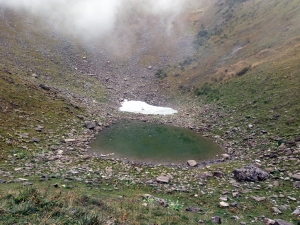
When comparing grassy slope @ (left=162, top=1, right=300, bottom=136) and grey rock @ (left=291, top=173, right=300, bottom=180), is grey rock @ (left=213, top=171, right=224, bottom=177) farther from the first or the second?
grassy slope @ (left=162, top=1, right=300, bottom=136)

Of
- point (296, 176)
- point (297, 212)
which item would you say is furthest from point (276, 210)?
point (296, 176)

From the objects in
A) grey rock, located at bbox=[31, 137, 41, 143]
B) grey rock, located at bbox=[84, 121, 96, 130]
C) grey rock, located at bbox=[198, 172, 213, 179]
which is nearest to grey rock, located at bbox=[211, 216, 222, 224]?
grey rock, located at bbox=[198, 172, 213, 179]

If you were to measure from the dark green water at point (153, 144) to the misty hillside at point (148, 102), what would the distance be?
1554 mm

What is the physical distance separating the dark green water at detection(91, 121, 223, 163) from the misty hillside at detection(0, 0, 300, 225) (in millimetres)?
1554

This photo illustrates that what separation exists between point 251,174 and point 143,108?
2924cm

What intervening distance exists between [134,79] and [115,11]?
42.0 meters

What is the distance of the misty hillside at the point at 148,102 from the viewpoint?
16141 mm

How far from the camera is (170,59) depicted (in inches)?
2734

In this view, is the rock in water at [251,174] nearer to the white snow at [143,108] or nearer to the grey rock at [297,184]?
the grey rock at [297,184]

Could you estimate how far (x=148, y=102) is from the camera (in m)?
51.8

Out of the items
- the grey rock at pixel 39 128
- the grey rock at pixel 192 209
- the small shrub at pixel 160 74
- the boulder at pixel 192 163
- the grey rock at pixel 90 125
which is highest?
the small shrub at pixel 160 74

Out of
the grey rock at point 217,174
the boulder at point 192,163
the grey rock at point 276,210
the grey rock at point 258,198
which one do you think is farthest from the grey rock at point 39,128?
the grey rock at point 276,210

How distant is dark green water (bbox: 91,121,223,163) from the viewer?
28469mm

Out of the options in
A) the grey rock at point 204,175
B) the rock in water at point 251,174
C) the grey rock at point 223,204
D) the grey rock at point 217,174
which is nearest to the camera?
the grey rock at point 223,204
